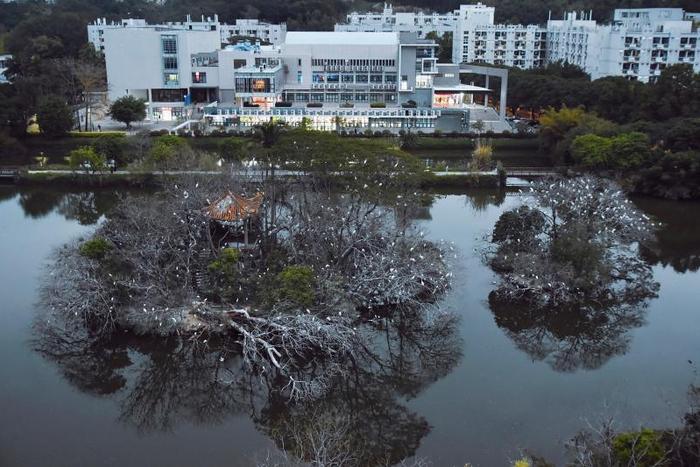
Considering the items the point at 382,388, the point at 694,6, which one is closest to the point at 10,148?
the point at 382,388

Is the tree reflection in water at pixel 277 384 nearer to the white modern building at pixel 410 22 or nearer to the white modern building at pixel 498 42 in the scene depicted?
the white modern building at pixel 498 42

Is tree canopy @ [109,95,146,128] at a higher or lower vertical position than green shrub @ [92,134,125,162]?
higher

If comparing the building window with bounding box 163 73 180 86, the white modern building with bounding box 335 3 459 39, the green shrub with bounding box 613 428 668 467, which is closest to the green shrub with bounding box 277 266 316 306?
the green shrub with bounding box 613 428 668 467

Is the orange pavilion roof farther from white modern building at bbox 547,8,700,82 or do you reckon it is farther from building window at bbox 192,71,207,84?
white modern building at bbox 547,8,700,82

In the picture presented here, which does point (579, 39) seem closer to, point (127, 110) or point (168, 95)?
point (168, 95)

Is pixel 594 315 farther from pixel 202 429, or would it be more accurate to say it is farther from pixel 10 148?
pixel 10 148
